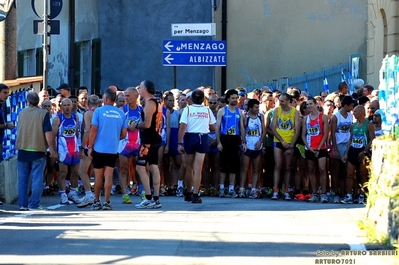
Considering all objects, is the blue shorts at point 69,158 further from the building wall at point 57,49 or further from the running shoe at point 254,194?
the building wall at point 57,49

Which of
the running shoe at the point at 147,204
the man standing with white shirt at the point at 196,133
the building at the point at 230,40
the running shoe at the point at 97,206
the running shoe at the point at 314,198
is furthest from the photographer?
the building at the point at 230,40

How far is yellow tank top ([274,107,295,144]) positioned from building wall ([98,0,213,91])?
1607 cm

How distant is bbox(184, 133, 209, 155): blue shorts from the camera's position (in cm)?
1911

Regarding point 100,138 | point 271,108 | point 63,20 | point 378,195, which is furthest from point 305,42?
point 378,195

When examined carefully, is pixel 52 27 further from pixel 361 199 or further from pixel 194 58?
pixel 361 199

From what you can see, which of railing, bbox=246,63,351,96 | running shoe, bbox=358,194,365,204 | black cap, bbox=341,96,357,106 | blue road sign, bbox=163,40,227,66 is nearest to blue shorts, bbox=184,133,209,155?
black cap, bbox=341,96,357,106

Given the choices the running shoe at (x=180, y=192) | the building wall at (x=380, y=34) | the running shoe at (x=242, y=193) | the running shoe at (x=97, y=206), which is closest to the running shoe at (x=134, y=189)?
the running shoe at (x=180, y=192)

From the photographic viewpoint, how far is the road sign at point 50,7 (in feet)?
85.1

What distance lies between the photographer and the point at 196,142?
62.7ft

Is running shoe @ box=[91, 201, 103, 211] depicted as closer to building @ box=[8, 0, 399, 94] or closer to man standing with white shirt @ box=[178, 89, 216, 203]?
man standing with white shirt @ box=[178, 89, 216, 203]

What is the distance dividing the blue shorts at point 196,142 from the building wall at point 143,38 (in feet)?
58.9

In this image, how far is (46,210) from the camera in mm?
17750

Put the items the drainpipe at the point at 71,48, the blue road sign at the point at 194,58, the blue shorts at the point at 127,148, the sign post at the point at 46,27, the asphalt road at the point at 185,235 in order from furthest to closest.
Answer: the drainpipe at the point at 71,48 → the blue road sign at the point at 194,58 → the sign post at the point at 46,27 → the blue shorts at the point at 127,148 → the asphalt road at the point at 185,235

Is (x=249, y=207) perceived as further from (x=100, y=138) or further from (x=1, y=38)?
(x=1, y=38)
